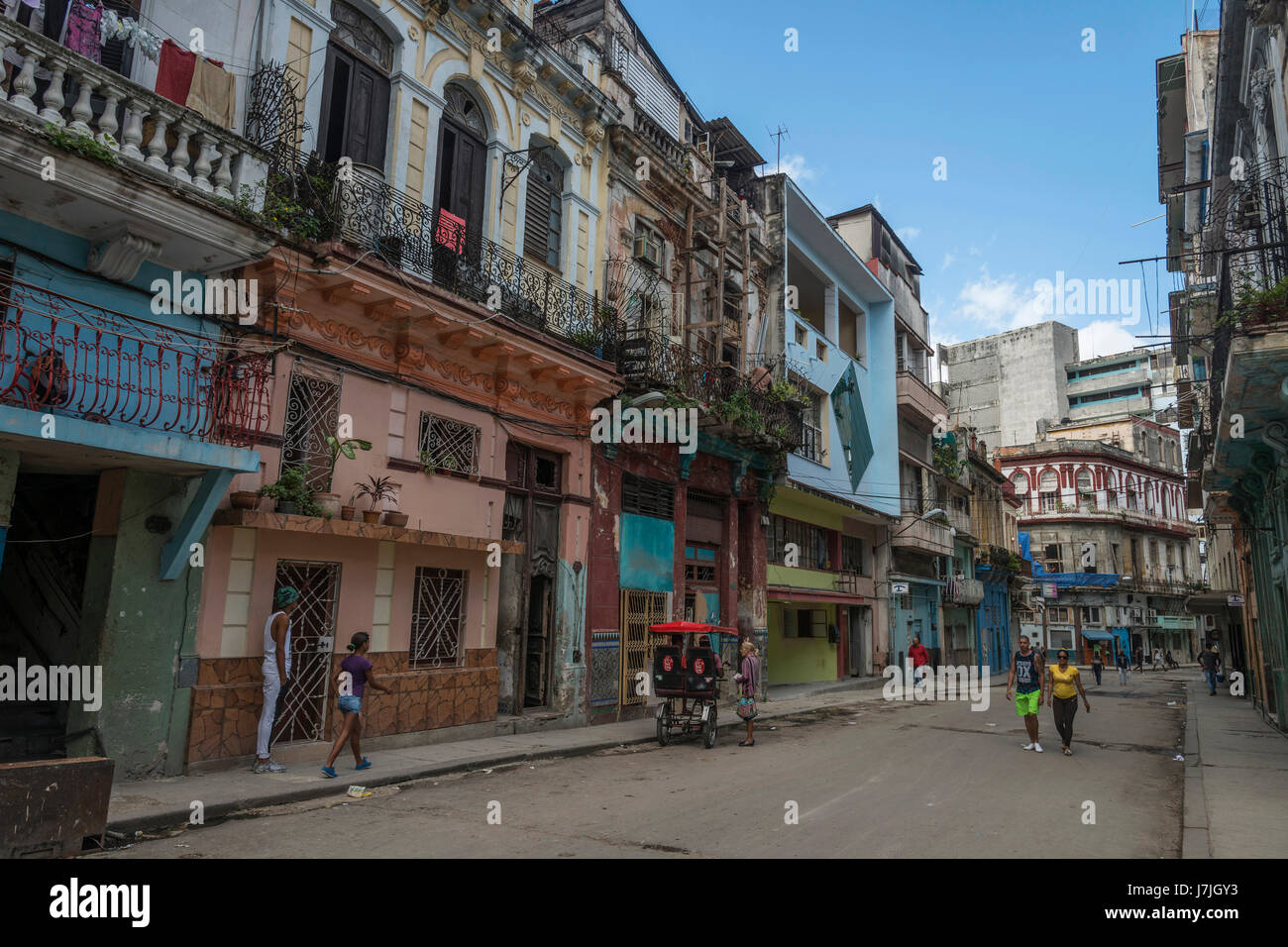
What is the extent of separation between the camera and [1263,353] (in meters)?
10.1

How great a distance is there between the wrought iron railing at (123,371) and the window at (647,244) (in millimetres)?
9928

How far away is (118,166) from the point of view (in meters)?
7.54

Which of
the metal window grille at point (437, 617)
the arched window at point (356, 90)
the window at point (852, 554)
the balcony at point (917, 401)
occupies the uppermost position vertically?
the balcony at point (917, 401)

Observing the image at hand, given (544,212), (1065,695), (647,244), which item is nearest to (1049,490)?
(647,244)

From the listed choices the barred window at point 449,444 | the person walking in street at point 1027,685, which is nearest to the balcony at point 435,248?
the barred window at point 449,444

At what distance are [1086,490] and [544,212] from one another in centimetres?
5106

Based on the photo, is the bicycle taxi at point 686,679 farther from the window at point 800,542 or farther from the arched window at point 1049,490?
the arched window at point 1049,490

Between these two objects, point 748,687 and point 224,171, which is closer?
point 224,171

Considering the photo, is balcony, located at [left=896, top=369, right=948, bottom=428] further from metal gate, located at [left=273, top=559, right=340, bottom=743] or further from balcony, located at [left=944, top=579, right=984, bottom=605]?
metal gate, located at [left=273, top=559, right=340, bottom=743]

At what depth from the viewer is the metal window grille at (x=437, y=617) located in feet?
38.6

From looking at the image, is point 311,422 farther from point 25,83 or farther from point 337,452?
point 25,83

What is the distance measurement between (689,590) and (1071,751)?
8367 mm
